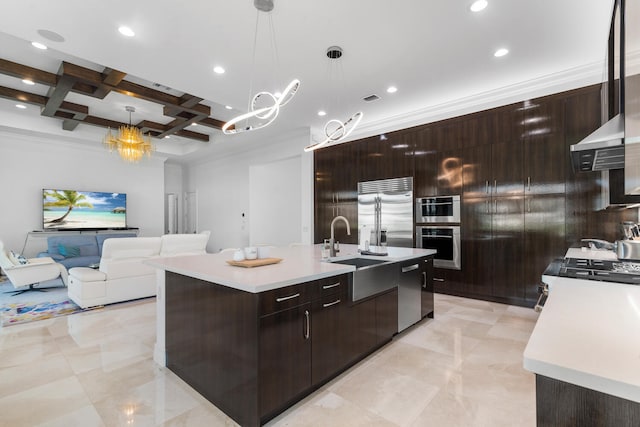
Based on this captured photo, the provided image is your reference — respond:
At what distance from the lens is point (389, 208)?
5.15 m

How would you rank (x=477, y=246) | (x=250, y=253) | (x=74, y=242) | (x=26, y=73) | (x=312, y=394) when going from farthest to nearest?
(x=74, y=242) → (x=477, y=246) → (x=26, y=73) → (x=250, y=253) → (x=312, y=394)

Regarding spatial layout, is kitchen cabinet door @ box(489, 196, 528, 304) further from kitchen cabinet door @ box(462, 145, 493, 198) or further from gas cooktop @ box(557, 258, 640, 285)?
gas cooktop @ box(557, 258, 640, 285)

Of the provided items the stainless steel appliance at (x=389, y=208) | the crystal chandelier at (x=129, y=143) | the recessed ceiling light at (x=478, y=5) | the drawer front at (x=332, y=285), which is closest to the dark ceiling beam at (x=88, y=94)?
the crystal chandelier at (x=129, y=143)

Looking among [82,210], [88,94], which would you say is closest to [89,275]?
[88,94]

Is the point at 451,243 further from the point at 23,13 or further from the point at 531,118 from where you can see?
the point at 23,13

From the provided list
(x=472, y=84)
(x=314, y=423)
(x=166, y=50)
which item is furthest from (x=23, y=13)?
(x=472, y=84)

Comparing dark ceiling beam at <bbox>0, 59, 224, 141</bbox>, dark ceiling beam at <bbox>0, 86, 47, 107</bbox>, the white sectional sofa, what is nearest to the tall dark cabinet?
dark ceiling beam at <bbox>0, 59, 224, 141</bbox>

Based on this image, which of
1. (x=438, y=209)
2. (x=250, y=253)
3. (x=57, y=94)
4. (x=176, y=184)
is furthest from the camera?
(x=176, y=184)

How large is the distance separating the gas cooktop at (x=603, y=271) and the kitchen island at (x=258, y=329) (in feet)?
4.40

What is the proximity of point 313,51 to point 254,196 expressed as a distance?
16.6 ft

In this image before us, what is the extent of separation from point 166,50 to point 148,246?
2781 mm

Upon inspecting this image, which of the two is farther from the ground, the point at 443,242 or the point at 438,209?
the point at 438,209

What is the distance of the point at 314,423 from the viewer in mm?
1736

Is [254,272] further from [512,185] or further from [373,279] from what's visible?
[512,185]
